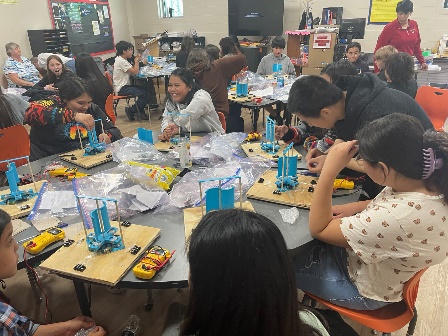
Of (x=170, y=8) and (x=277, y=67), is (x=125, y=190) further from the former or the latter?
(x=170, y=8)

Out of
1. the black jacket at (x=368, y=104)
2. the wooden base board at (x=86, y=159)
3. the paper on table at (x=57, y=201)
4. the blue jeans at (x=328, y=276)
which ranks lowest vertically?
the blue jeans at (x=328, y=276)

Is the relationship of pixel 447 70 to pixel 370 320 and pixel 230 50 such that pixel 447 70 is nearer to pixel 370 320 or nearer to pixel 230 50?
pixel 230 50

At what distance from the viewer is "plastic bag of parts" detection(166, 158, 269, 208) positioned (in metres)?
1.52

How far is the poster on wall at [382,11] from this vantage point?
224 inches

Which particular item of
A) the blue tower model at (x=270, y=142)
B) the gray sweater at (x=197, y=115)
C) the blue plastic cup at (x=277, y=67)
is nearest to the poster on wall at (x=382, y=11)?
the blue plastic cup at (x=277, y=67)

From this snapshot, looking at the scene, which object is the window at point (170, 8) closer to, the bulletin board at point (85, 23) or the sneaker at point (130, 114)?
the bulletin board at point (85, 23)

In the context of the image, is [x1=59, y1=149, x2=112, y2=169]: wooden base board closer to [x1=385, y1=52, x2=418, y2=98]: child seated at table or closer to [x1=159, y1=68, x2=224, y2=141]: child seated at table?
[x1=159, y1=68, x2=224, y2=141]: child seated at table

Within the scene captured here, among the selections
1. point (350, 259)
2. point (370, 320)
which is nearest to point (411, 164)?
point (350, 259)

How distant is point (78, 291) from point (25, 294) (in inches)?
42.4

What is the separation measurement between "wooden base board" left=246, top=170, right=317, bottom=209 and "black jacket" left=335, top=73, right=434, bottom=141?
0.35m

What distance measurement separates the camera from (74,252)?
46.6 inches

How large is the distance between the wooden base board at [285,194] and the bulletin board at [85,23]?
253 inches

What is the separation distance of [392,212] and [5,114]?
2.31 metres

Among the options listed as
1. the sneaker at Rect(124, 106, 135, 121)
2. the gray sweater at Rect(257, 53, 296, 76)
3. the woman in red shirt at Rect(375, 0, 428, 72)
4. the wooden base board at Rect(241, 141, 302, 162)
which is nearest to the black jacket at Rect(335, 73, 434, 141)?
the wooden base board at Rect(241, 141, 302, 162)
